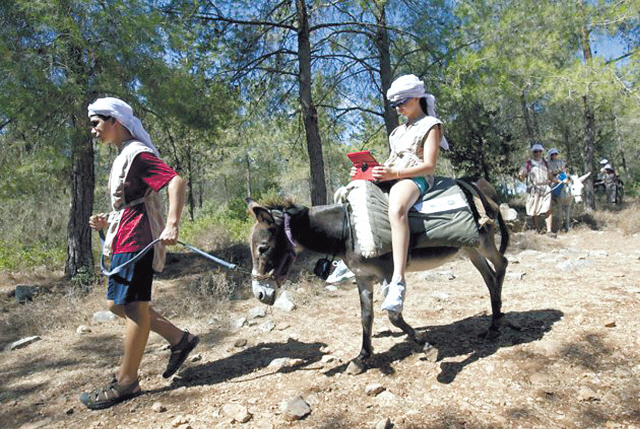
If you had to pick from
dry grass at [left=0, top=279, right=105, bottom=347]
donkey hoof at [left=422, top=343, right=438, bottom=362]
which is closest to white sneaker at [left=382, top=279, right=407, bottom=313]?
donkey hoof at [left=422, top=343, right=438, bottom=362]

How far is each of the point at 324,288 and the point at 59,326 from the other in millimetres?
3232

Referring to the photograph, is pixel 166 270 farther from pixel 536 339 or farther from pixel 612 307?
pixel 612 307

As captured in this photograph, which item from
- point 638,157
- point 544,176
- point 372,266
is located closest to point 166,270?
point 372,266

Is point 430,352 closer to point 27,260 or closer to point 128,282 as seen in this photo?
point 128,282

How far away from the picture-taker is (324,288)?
558cm

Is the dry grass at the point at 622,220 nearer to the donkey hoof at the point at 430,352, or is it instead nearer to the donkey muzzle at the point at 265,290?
the donkey hoof at the point at 430,352

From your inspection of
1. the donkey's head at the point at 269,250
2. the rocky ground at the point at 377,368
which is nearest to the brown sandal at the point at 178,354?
the rocky ground at the point at 377,368

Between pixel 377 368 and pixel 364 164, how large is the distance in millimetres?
1575

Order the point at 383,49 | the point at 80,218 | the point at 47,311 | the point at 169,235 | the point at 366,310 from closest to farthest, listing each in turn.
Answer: the point at 169,235 < the point at 366,310 < the point at 47,311 < the point at 80,218 < the point at 383,49

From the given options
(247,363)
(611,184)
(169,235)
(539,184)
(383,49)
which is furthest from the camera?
(611,184)

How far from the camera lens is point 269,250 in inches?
115

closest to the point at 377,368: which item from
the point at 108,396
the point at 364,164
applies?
the point at 364,164

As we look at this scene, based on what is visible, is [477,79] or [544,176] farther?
[544,176]

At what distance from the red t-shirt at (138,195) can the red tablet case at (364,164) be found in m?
1.34
